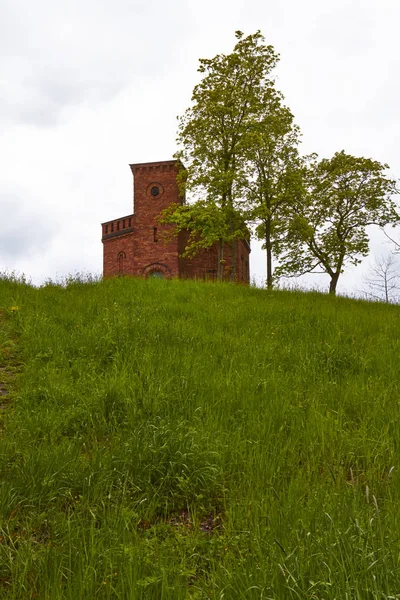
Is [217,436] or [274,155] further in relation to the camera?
[274,155]

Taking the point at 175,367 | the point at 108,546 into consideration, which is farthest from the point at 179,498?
the point at 175,367

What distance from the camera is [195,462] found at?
3236 mm

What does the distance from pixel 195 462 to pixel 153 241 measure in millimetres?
29775

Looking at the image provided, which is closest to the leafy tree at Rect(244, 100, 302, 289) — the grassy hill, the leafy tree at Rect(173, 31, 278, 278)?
the leafy tree at Rect(173, 31, 278, 278)

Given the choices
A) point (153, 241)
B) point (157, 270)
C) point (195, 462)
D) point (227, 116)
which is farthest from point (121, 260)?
point (195, 462)

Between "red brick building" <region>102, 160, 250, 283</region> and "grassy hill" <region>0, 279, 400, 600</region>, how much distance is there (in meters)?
23.6

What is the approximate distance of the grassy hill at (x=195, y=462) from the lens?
205 cm

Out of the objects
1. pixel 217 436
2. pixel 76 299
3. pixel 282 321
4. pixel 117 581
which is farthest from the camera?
pixel 76 299

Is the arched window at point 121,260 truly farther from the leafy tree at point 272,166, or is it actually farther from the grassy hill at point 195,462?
the grassy hill at point 195,462

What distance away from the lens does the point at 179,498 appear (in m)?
3.03

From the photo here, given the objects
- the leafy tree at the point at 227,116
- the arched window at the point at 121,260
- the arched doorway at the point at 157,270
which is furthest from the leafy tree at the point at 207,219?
the arched window at the point at 121,260

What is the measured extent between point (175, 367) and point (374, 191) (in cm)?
2791

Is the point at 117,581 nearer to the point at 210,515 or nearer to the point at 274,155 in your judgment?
the point at 210,515

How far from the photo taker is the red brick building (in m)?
31.3
